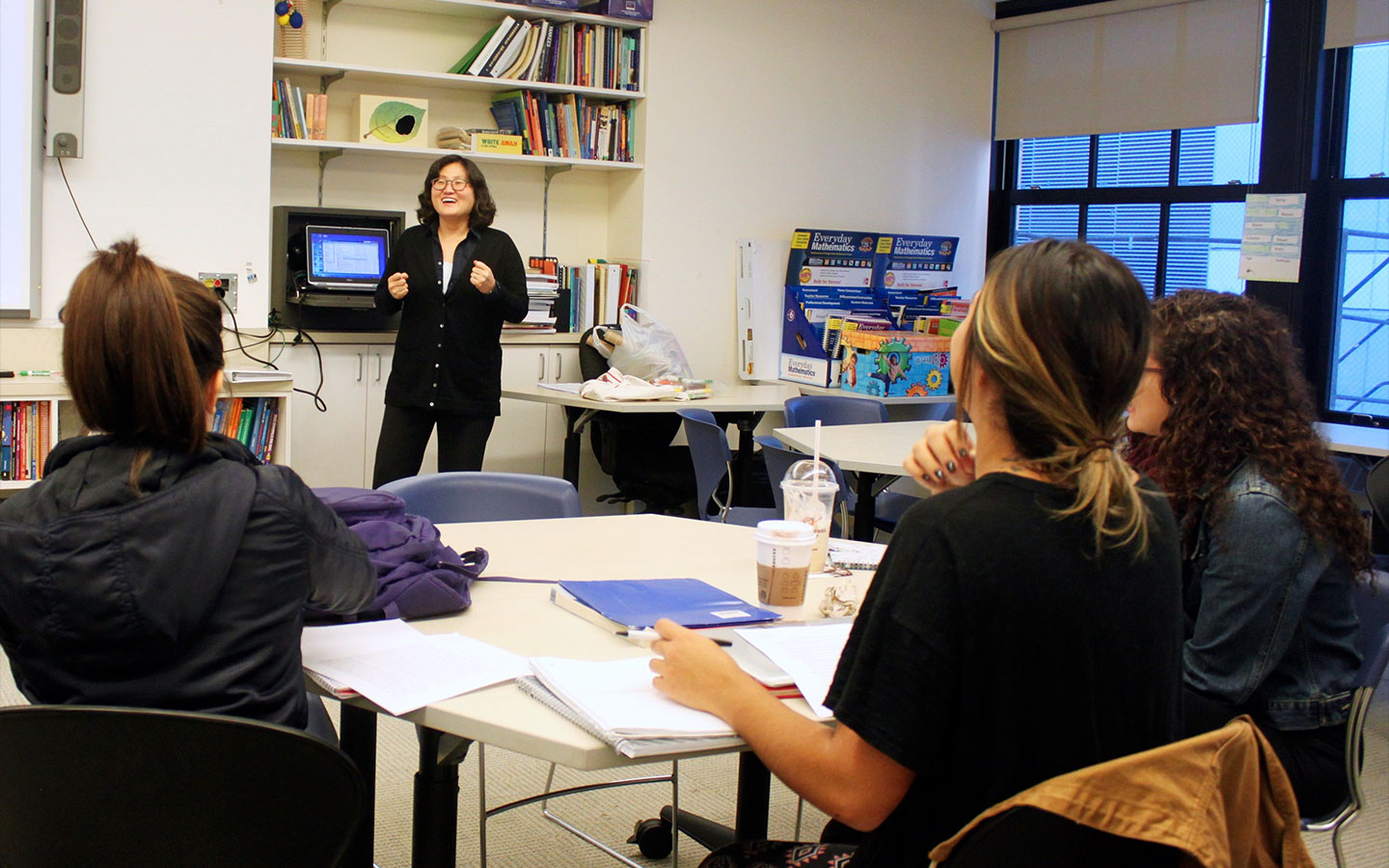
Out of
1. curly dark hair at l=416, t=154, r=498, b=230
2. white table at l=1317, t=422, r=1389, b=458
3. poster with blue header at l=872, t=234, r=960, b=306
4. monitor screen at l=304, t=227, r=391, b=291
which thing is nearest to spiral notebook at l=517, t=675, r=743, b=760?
white table at l=1317, t=422, r=1389, b=458

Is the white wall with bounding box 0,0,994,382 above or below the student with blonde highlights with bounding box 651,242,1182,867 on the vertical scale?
above

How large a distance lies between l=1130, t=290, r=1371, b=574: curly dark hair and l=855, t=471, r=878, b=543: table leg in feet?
6.51

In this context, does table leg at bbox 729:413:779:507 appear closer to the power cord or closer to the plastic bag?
the plastic bag

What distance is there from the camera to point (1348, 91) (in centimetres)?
555

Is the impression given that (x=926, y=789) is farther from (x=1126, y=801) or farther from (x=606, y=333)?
(x=606, y=333)

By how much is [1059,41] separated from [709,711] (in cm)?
604

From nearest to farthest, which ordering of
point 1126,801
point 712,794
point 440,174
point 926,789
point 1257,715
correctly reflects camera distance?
point 1126,801 → point 926,789 → point 1257,715 → point 712,794 → point 440,174

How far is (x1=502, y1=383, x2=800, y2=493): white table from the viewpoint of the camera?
506 centimetres

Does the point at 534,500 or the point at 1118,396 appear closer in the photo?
the point at 1118,396

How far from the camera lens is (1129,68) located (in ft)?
20.6

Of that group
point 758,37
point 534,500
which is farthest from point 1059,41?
point 534,500

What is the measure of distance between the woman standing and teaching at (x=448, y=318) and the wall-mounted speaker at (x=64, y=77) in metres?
1.19

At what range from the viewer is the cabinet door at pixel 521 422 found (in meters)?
5.69

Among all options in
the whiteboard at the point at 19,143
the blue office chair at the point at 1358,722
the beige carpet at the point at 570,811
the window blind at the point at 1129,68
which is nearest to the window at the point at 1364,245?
the window blind at the point at 1129,68
